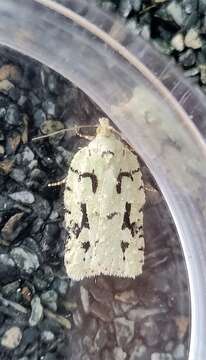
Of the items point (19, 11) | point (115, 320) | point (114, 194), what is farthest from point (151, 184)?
point (19, 11)

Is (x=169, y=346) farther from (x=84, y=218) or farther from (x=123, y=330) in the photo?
(x=84, y=218)

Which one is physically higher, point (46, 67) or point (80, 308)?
point (46, 67)

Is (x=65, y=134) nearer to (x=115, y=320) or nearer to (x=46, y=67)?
(x=46, y=67)

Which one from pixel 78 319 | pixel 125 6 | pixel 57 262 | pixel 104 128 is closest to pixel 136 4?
pixel 125 6

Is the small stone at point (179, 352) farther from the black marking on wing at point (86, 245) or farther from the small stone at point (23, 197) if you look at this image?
the small stone at point (23, 197)

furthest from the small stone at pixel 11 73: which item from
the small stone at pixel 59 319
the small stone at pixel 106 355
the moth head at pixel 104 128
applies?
the small stone at pixel 106 355

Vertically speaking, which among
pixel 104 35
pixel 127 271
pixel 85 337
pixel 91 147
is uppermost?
pixel 104 35

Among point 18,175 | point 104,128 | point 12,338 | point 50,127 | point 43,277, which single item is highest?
point 104,128
